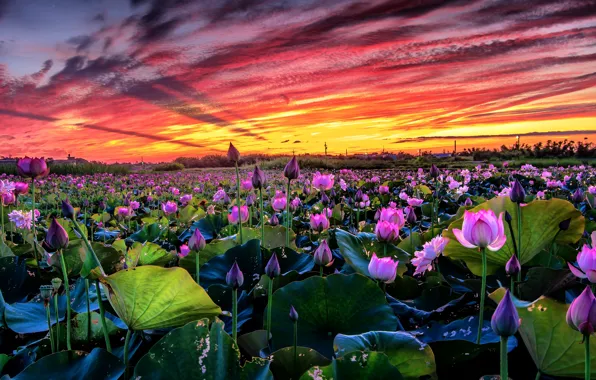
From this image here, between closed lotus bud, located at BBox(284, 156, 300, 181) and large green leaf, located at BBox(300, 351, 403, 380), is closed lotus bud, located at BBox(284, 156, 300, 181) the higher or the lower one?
the higher one

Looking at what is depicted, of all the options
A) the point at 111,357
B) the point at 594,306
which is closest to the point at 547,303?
the point at 594,306

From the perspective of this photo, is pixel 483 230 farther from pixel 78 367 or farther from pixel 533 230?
pixel 78 367

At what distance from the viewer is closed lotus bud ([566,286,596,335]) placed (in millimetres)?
609

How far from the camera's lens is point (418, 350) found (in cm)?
73

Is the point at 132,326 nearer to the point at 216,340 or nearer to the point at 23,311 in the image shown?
the point at 216,340

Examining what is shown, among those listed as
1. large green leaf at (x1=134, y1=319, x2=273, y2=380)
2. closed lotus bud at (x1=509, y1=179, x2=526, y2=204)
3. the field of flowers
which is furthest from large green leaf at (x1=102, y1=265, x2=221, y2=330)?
closed lotus bud at (x1=509, y1=179, x2=526, y2=204)

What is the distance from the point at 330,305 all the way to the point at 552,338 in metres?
0.43

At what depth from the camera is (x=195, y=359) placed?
0.70 metres

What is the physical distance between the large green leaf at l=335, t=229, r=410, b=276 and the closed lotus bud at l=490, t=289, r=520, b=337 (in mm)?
771

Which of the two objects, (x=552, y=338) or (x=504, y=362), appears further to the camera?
(x=552, y=338)

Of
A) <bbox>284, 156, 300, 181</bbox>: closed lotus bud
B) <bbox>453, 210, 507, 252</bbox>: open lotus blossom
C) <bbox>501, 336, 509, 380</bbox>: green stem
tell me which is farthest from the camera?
<bbox>284, 156, 300, 181</bbox>: closed lotus bud

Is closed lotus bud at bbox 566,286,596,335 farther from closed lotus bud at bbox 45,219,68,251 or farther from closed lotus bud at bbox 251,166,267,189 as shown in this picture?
closed lotus bud at bbox 251,166,267,189

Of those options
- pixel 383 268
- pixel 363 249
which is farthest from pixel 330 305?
pixel 363 249

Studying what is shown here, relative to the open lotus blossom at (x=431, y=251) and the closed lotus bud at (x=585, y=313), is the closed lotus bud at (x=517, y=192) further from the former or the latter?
the closed lotus bud at (x=585, y=313)
